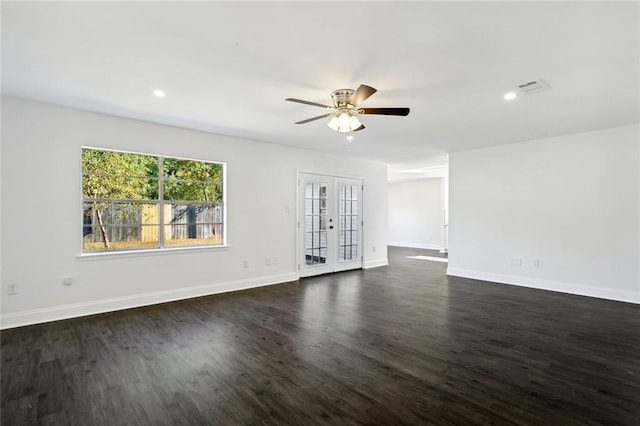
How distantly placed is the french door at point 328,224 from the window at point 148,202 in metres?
1.76

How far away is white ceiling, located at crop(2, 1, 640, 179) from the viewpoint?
204 centimetres

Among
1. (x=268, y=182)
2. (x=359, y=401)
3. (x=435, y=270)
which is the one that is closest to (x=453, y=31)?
(x=359, y=401)

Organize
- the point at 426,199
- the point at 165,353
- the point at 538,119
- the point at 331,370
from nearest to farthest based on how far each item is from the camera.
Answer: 1. the point at 331,370
2. the point at 165,353
3. the point at 538,119
4. the point at 426,199

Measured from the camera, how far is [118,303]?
4211 millimetres

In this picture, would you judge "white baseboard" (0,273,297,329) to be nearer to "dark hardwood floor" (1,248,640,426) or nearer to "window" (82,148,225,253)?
"dark hardwood floor" (1,248,640,426)

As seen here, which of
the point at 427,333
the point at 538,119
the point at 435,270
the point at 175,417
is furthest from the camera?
the point at 435,270

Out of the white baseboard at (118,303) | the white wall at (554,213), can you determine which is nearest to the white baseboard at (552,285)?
the white wall at (554,213)

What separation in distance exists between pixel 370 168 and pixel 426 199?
4612mm

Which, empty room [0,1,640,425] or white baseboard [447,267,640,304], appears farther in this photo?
white baseboard [447,267,640,304]

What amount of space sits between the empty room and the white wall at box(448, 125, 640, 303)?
0.03 metres

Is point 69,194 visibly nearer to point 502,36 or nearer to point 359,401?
point 359,401

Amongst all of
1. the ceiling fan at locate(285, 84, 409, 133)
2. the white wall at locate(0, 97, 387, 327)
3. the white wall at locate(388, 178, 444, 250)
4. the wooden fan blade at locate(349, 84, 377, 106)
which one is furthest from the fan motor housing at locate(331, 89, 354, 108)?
the white wall at locate(388, 178, 444, 250)

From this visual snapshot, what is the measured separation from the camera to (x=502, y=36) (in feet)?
7.40

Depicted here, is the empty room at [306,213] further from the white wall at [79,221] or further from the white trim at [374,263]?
the white trim at [374,263]
